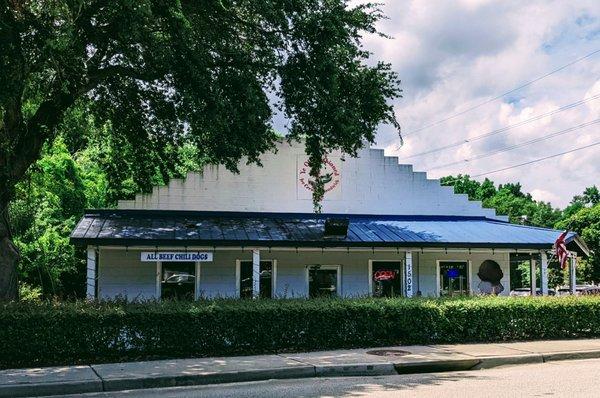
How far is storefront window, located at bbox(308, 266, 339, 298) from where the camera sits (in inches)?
854

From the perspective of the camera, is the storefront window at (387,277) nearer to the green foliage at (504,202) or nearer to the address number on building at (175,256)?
the address number on building at (175,256)

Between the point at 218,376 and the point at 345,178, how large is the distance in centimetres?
1353

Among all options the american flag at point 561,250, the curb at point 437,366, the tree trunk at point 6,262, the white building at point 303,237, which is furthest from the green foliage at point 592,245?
the tree trunk at point 6,262

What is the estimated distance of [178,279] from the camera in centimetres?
2081

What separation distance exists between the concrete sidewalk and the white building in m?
6.36

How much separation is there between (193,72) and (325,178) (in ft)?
29.9

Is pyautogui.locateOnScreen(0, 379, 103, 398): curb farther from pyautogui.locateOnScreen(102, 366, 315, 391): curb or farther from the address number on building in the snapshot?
the address number on building

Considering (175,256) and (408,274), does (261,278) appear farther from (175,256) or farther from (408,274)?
(408,274)

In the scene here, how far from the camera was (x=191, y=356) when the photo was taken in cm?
1255

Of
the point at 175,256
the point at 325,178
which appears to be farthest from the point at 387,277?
the point at 175,256

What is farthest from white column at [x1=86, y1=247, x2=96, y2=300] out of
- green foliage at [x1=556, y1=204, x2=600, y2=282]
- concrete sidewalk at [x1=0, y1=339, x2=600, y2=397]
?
green foliage at [x1=556, y1=204, x2=600, y2=282]

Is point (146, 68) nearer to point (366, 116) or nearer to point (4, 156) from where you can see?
point (4, 156)

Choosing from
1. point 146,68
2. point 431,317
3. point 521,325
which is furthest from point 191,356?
point 521,325

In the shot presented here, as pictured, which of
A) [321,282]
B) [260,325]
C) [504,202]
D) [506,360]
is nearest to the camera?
[506,360]
